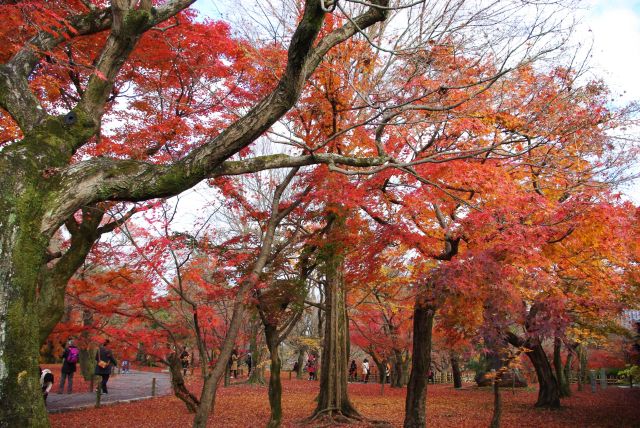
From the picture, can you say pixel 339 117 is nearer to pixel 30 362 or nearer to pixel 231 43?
pixel 231 43

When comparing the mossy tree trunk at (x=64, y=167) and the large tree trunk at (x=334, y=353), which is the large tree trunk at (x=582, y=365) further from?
the mossy tree trunk at (x=64, y=167)

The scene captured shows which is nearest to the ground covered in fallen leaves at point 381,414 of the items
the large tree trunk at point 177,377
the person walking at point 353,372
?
the large tree trunk at point 177,377

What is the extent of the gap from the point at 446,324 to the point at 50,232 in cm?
797

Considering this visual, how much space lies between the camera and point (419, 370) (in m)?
9.12

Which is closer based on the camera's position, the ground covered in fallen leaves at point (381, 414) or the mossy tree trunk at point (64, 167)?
the mossy tree trunk at point (64, 167)

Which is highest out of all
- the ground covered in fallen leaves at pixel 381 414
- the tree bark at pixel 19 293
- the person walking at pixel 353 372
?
the tree bark at pixel 19 293

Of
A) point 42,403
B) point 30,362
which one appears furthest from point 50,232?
point 42,403

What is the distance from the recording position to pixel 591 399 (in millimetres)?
16984

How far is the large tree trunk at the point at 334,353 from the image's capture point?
1030 centimetres

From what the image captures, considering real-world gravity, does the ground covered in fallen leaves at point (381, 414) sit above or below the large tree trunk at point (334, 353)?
below

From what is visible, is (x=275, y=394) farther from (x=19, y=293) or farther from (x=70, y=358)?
(x=70, y=358)

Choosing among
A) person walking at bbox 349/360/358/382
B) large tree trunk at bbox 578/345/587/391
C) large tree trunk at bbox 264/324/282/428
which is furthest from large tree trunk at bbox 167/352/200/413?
person walking at bbox 349/360/358/382

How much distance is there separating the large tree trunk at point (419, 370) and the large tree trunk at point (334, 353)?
1759 mm

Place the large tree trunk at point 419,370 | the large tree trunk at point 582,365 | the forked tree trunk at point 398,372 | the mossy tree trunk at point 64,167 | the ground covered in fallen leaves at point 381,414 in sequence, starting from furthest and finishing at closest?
the forked tree trunk at point 398,372
the large tree trunk at point 582,365
the ground covered in fallen leaves at point 381,414
the large tree trunk at point 419,370
the mossy tree trunk at point 64,167
